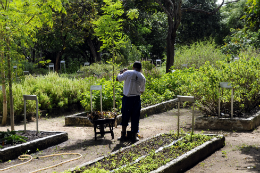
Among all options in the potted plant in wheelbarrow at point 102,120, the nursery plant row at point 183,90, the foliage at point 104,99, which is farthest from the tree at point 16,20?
the foliage at point 104,99

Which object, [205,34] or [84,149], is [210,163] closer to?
[84,149]

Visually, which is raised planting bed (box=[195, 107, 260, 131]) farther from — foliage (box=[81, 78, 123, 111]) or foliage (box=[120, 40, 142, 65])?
foliage (box=[120, 40, 142, 65])

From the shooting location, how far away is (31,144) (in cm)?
648

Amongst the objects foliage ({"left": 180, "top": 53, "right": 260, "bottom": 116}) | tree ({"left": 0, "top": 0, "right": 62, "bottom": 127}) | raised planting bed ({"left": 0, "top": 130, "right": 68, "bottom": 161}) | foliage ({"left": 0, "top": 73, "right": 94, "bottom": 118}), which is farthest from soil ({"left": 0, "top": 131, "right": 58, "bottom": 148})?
foliage ({"left": 180, "top": 53, "right": 260, "bottom": 116})

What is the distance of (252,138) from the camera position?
7.27m

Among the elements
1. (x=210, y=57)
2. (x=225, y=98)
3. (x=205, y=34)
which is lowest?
(x=225, y=98)

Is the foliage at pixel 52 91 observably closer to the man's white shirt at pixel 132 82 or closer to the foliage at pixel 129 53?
the man's white shirt at pixel 132 82

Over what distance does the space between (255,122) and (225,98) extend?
1.10 m

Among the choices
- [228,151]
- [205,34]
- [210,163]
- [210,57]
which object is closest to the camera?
[210,163]

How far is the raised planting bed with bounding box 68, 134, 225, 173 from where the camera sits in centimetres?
482

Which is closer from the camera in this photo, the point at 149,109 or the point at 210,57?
the point at 149,109

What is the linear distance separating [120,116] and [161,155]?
394cm

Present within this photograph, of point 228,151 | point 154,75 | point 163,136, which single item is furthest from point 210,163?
point 154,75

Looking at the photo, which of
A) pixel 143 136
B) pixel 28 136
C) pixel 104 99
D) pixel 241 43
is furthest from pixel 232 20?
pixel 28 136
